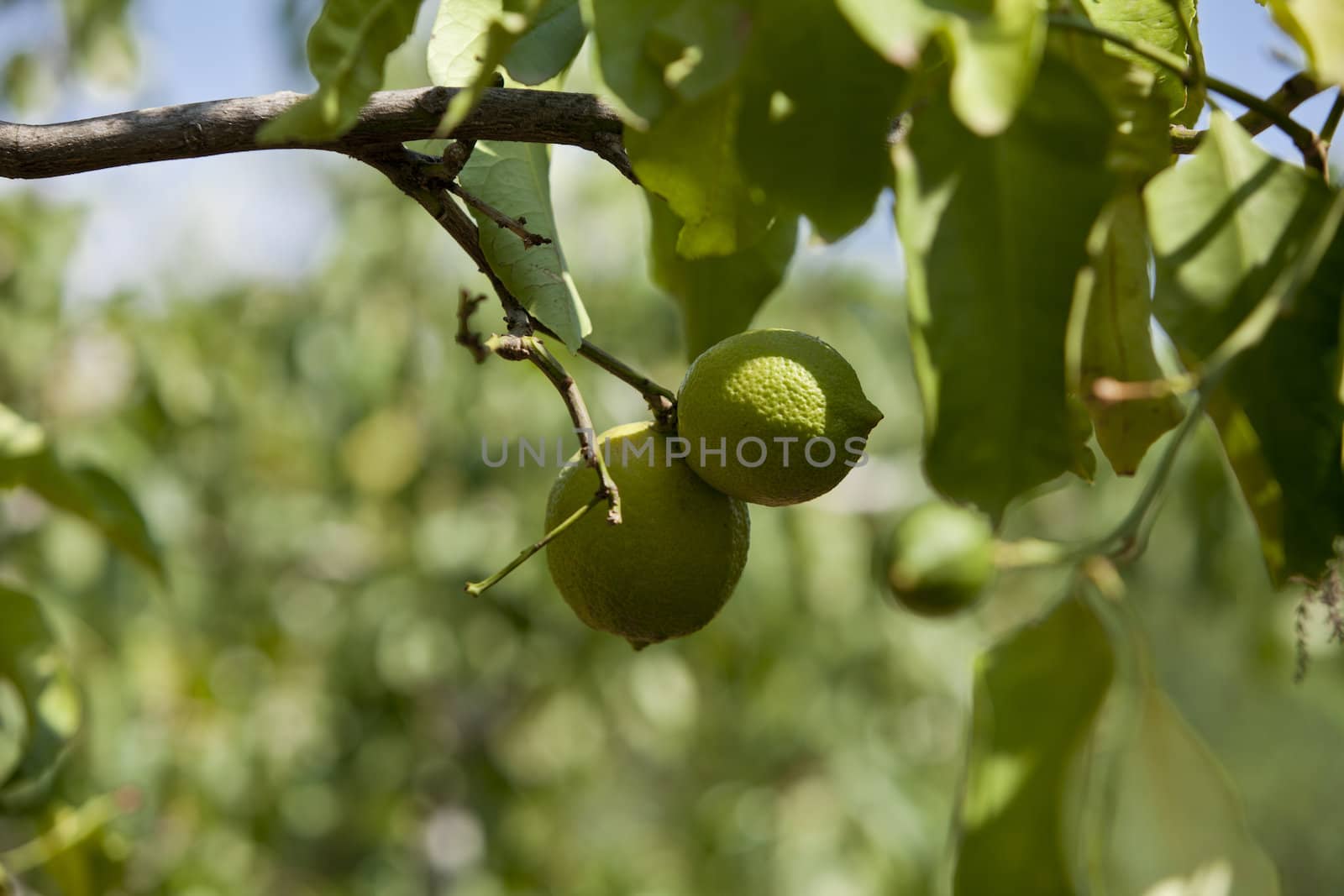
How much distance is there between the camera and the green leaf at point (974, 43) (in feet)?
1.42

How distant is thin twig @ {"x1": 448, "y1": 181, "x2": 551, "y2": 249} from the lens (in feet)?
2.49

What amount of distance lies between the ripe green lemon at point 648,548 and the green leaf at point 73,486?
2.03 ft

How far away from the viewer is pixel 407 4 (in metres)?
0.57

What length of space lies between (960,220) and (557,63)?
15.0 inches

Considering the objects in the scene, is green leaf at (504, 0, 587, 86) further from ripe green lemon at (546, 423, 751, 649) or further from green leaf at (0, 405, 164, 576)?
green leaf at (0, 405, 164, 576)

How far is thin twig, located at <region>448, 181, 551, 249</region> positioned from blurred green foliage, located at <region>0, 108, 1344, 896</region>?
89.8 inches

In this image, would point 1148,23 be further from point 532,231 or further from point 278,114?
point 278,114

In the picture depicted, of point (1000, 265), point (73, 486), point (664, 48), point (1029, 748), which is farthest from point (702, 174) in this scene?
point (73, 486)

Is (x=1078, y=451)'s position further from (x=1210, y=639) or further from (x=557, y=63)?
(x=1210, y=639)

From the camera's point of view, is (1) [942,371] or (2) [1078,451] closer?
(1) [942,371]

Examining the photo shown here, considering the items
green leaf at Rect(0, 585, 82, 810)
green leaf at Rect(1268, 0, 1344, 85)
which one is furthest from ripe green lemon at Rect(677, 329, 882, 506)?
green leaf at Rect(0, 585, 82, 810)

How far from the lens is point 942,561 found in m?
0.63

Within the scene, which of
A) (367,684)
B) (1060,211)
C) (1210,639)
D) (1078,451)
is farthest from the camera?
(1210,639)

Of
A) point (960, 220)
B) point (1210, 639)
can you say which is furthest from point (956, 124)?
point (1210, 639)
